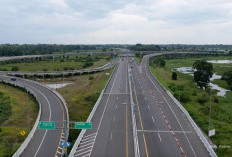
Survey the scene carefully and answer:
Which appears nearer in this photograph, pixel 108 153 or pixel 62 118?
pixel 108 153

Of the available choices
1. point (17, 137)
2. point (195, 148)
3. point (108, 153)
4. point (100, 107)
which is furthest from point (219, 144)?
point (17, 137)

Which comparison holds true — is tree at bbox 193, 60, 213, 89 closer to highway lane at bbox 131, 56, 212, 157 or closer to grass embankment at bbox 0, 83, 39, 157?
highway lane at bbox 131, 56, 212, 157

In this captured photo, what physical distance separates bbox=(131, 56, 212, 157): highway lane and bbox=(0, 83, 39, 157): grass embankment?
19.5m

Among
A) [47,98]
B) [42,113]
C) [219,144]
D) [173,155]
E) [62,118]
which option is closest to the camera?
[173,155]

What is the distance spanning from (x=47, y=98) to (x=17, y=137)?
23349mm

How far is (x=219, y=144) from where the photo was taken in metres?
36.0

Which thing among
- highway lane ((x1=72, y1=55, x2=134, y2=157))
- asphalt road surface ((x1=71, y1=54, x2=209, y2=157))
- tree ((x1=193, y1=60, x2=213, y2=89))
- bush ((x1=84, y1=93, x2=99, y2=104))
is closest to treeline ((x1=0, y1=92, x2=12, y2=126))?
bush ((x1=84, y1=93, x2=99, y2=104))

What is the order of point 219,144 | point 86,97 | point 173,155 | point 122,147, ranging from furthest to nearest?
point 86,97 → point 219,144 → point 122,147 → point 173,155

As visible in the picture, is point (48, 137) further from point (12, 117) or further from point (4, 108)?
point (4, 108)

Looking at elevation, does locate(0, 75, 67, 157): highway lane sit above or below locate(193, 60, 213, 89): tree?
below

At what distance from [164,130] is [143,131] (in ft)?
11.9

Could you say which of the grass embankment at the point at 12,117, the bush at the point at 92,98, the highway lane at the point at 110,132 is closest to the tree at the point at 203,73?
the highway lane at the point at 110,132

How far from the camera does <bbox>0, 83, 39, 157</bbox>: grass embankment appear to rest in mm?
36909

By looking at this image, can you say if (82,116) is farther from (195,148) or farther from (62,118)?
(195,148)
